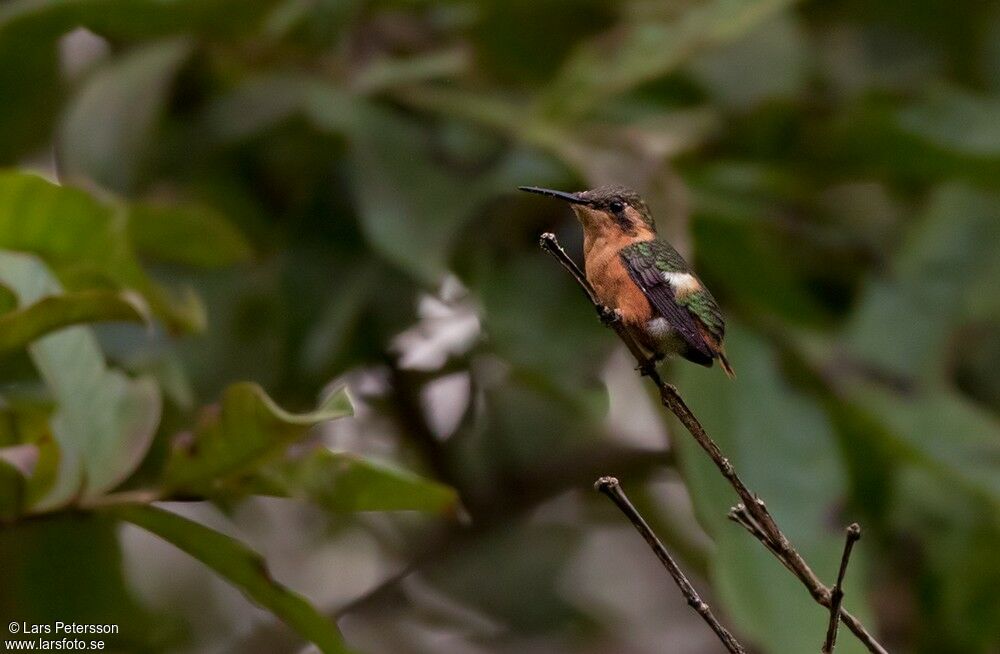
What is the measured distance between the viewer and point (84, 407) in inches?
67.1

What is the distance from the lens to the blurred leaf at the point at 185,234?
2168 mm

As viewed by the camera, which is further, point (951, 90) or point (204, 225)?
point (951, 90)

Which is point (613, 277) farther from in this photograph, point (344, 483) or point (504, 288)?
point (504, 288)

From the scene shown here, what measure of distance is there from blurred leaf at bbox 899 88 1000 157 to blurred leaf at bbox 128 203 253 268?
1398 millimetres

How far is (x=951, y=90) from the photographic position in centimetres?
289

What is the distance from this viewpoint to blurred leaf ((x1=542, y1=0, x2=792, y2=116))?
249cm

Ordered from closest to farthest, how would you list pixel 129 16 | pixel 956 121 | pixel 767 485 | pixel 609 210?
pixel 609 210 < pixel 767 485 < pixel 129 16 < pixel 956 121

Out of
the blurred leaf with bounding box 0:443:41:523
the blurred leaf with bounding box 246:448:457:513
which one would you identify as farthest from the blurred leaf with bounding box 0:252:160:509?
the blurred leaf with bounding box 246:448:457:513

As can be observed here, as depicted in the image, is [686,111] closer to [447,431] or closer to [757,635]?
[447,431]

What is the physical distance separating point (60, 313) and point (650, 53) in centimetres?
134

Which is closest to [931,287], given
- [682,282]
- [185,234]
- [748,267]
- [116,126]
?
[748,267]

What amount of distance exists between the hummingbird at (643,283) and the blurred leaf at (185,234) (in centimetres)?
64

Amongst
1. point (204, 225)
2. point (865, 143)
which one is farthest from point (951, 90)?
point (204, 225)

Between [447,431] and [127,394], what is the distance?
4.02 ft
